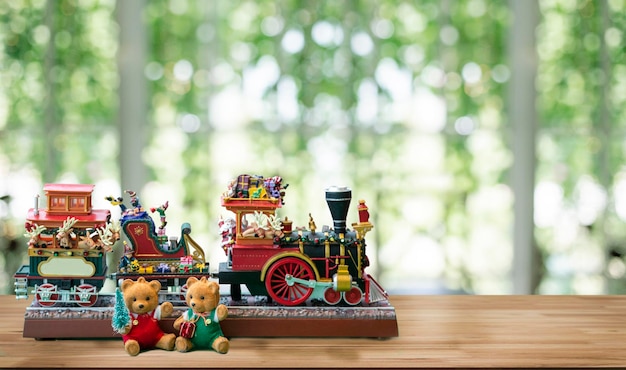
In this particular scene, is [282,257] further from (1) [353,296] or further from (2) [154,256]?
(2) [154,256]

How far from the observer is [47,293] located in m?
2.13

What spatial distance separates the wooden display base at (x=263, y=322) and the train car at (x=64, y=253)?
45 millimetres

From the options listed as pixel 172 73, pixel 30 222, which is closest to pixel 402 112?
pixel 172 73

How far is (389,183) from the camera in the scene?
3787 millimetres

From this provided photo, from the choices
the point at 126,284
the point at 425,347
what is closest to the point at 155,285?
the point at 126,284

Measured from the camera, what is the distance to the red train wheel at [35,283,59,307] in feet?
6.98

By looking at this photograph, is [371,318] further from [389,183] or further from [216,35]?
[216,35]

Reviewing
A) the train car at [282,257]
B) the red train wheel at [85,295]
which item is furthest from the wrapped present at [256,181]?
the red train wheel at [85,295]

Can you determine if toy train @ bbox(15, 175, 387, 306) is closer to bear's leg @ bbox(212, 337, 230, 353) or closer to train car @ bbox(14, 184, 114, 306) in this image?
train car @ bbox(14, 184, 114, 306)

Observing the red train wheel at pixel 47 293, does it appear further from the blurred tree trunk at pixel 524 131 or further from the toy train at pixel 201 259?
the blurred tree trunk at pixel 524 131

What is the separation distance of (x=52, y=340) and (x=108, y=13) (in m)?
2.03

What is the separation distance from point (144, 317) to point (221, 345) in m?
0.21

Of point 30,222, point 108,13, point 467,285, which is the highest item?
point 108,13

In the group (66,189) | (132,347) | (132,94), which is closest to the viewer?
(132,347)
